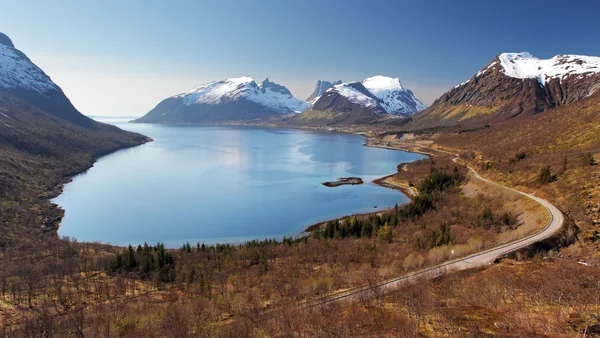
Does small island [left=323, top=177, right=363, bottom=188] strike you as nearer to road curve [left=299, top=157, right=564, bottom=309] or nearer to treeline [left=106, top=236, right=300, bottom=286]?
treeline [left=106, top=236, right=300, bottom=286]

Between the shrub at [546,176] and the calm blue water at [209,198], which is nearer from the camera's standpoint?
the shrub at [546,176]

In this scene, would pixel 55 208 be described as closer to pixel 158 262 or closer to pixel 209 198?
pixel 209 198

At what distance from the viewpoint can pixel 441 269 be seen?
25.0 m

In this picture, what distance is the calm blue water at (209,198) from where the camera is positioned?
55.6 metres

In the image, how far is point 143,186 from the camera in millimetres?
86438

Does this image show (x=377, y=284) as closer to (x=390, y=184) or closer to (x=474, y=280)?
(x=474, y=280)

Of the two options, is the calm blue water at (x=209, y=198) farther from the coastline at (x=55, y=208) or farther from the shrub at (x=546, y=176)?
the shrub at (x=546, y=176)

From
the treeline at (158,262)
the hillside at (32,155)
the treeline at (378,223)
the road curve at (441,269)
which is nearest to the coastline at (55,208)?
the hillside at (32,155)

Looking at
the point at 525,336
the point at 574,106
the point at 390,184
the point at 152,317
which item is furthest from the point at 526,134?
the point at 152,317

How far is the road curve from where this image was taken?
21.2 meters

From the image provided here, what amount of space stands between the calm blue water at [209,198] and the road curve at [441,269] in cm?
3101

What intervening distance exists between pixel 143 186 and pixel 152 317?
7356 cm

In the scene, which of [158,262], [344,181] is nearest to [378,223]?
[158,262]

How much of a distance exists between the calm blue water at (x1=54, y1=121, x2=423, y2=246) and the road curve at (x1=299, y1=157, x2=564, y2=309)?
31006 millimetres
